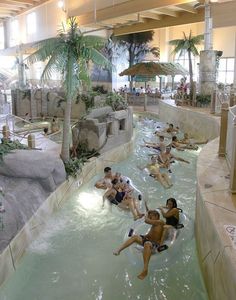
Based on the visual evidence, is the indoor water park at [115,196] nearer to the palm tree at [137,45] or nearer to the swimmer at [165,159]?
the swimmer at [165,159]

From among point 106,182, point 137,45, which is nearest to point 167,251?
point 106,182

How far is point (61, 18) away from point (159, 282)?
2092 cm

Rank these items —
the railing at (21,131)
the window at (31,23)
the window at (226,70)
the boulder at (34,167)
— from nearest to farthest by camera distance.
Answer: the boulder at (34,167) → the railing at (21,131) → the window at (226,70) → the window at (31,23)

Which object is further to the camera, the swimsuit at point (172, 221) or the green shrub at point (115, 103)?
the green shrub at point (115, 103)

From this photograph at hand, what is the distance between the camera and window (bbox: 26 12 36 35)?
2625 cm

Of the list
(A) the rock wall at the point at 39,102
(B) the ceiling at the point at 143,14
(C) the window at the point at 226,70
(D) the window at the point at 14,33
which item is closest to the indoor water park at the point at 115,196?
(B) the ceiling at the point at 143,14

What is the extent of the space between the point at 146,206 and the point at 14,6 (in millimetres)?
23178

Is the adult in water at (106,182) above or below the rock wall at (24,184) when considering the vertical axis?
below

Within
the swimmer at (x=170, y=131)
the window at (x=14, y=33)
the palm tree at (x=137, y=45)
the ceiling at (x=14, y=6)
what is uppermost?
the ceiling at (x=14, y=6)

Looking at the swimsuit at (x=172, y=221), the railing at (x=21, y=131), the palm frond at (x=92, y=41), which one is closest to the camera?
the swimsuit at (x=172, y=221)

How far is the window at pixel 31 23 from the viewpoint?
2625cm

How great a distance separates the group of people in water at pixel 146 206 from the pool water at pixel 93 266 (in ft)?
0.61

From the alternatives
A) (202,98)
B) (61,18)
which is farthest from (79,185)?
(61,18)

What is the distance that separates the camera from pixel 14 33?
28.9m
